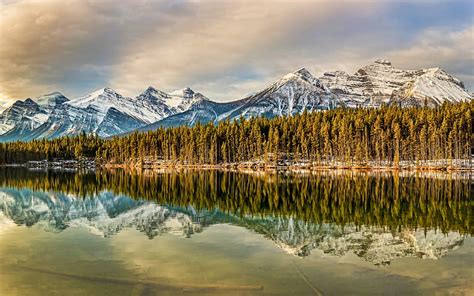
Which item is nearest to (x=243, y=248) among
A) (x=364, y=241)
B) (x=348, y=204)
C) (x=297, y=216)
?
(x=364, y=241)

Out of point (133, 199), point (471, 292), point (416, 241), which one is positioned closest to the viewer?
point (471, 292)

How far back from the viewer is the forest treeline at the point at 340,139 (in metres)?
141

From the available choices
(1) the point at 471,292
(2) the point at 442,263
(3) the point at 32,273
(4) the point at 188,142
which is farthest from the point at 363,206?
(4) the point at 188,142

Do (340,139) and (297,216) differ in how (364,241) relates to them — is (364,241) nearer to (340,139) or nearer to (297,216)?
(297,216)

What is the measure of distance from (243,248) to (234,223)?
1062cm

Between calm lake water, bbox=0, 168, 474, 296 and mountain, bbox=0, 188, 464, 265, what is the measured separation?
A: 0.10m

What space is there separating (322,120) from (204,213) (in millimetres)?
135065

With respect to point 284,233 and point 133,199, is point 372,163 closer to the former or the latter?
point 133,199

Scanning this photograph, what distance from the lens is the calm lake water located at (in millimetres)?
20444

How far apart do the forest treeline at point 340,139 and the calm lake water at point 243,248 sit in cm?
9429

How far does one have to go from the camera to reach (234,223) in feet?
128

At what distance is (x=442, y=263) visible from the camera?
24562 mm

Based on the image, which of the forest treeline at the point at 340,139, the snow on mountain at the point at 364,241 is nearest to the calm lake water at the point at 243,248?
the snow on mountain at the point at 364,241

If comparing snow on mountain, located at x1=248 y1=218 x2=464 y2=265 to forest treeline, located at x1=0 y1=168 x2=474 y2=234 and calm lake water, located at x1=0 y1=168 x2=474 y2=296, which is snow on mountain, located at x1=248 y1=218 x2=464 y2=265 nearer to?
calm lake water, located at x1=0 y1=168 x2=474 y2=296
